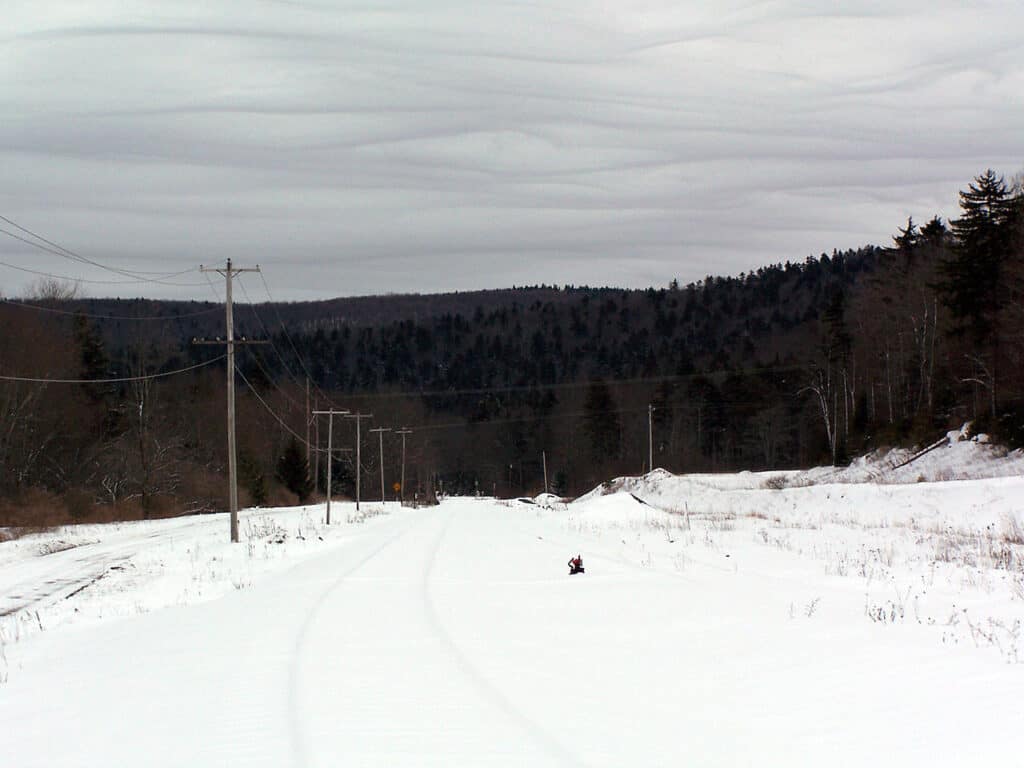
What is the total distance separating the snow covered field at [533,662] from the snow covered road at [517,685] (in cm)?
4

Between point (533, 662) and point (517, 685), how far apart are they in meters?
1.17

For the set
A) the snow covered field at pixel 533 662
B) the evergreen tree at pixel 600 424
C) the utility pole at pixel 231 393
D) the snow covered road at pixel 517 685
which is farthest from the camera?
the evergreen tree at pixel 600 424

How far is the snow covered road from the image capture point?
7090 mm

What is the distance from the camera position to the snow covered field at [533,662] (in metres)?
7.21

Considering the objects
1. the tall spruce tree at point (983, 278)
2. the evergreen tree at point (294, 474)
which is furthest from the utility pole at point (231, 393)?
the evergreen tree at point (294, 474)

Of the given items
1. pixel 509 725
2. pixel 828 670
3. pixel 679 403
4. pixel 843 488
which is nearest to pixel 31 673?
pixel 509 725

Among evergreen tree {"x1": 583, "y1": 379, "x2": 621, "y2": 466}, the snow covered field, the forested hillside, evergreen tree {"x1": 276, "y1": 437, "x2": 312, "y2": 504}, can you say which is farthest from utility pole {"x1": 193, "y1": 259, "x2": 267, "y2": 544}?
evergreen tree {"x1": 583, "y1": 379, "x2": 621, "y2": 466}

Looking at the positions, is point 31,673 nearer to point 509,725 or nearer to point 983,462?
point 509,725

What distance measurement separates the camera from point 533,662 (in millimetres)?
10430

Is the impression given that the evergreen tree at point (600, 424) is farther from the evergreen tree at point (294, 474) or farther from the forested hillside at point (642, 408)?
the evergreen tree at point (294, 474)

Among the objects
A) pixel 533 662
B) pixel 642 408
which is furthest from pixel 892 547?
pixel 642 408

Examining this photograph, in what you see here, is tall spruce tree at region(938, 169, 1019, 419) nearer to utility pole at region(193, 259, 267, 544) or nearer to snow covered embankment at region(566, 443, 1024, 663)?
snow covered embankment at region(566, 443, 1024, 663)

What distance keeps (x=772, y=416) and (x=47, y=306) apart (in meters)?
85.7

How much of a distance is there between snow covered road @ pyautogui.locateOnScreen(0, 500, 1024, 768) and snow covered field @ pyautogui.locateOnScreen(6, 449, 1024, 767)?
4 cm
